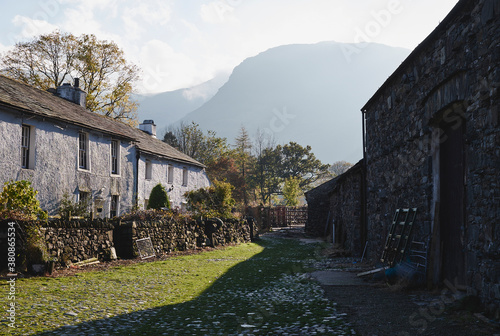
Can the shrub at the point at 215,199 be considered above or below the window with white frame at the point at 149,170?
below

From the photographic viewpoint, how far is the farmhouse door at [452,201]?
7.12 m

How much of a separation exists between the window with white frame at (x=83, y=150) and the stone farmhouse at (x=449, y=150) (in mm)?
14276

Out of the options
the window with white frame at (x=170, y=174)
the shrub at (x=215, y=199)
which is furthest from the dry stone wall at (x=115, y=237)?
the window with white frame at (x=170, y=174)

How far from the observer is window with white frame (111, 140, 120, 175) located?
74.2ft

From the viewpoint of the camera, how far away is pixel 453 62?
6.94m

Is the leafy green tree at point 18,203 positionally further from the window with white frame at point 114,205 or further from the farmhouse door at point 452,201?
the window with white frame at point 114,205

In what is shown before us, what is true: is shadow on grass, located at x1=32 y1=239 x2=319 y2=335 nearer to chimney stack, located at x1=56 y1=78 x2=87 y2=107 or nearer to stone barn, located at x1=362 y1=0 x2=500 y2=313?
stone barn, located at x1=362 y1=0 x2=500 y2=313

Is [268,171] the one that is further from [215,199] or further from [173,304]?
[173,304]

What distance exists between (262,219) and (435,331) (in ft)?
100

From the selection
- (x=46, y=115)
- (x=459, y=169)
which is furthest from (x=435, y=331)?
(x=46, y=115)

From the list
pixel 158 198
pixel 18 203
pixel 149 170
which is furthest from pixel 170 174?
pixel 18 203

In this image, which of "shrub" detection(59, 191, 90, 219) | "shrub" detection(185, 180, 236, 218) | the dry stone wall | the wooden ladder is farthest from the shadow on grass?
"shrub" detection(185, 180, 236, 218)

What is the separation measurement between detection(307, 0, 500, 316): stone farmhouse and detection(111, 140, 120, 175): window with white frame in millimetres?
15189

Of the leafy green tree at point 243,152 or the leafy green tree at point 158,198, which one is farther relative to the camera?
the leafy green tree at point 243,152
